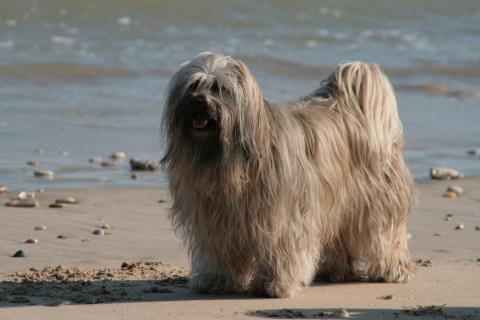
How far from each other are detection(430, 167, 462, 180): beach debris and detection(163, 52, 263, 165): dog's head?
5085 mm

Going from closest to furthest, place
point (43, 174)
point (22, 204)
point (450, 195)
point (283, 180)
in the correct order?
point (283, 180) < point (22, 204) < point (450, 195) < point (43, 174)

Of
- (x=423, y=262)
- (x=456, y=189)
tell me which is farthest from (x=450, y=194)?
(x=423, y=262)

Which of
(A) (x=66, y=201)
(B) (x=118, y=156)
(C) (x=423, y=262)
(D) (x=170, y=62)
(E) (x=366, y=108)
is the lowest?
(C) (x=423, y=262)

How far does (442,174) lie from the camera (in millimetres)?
11195

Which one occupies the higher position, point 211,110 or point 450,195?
→ point 211,110

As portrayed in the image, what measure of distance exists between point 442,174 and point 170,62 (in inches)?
336

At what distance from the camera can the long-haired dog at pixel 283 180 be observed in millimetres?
6332

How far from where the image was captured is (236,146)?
251 inches

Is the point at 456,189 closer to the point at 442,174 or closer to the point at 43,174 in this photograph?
the point at 442,174

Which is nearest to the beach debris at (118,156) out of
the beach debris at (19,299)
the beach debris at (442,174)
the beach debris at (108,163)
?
the beach debris at (108,163)

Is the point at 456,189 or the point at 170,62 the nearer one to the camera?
the point at 456,189

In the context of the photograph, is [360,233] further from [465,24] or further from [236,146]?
[465,24]

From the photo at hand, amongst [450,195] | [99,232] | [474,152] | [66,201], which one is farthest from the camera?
[474,152]

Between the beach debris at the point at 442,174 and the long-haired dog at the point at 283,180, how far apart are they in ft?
12.2
